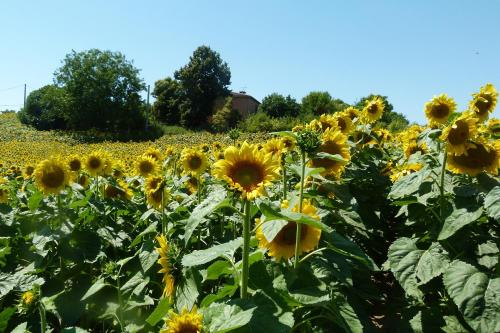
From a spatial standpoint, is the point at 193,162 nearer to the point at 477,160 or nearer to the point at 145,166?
the point at 145,166

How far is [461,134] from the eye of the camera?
8.05 ft

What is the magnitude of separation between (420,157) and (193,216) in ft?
6.09

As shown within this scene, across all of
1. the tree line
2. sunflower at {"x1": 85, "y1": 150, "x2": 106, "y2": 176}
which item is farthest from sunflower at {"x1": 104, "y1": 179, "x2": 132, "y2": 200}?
the tree line

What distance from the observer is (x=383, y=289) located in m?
4.34

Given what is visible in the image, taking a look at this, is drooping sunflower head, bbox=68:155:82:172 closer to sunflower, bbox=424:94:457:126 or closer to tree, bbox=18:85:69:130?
sunflower, bbox=424:94:457:126

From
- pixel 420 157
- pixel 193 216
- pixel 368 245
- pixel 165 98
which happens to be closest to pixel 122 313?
pixel 193 216

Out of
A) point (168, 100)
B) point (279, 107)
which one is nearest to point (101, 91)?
point (168, 100)

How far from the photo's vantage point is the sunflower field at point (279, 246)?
1.72 metres

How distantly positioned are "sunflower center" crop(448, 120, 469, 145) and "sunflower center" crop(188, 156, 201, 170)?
2.22m

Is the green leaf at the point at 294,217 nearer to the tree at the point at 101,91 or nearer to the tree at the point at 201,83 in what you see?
the tree at the point at 101,91

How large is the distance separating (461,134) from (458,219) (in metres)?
0.50

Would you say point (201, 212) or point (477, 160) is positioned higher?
point (477, 160)

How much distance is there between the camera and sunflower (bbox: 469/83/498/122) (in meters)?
3.44

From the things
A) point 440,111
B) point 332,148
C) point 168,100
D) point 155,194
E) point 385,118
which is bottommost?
point 155,194
